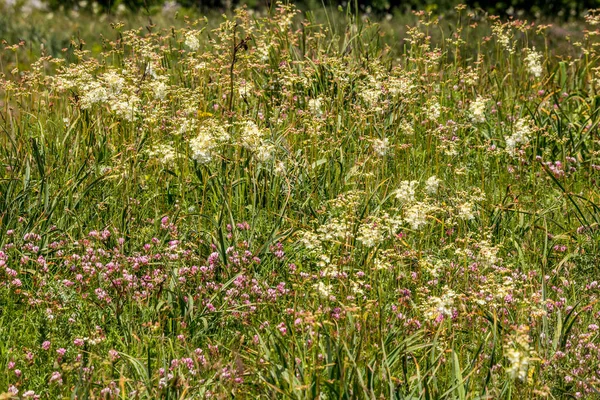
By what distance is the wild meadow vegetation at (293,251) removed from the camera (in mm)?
2934

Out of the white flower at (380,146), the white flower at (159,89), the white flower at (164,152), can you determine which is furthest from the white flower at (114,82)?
the white flower at (380,146)

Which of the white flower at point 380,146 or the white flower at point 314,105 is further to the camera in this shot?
the white flower at point 314,105

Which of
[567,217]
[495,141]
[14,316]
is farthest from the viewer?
[495,141]

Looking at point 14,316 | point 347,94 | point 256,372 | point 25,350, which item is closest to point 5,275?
point 14,316

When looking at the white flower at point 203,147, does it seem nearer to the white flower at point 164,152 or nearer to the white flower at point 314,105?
the white flower at point 164,152

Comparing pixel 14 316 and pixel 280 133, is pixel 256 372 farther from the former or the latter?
pixel 280 133

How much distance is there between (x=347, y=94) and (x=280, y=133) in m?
0.82

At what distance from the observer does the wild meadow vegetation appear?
2934mm

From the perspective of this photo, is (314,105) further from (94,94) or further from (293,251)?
(94,94)

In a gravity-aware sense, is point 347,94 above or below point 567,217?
above

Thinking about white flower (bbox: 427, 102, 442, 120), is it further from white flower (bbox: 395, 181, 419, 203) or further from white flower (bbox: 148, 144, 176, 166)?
white flower (bbox: 148, 144, 176, 166)

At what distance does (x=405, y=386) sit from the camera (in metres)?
2.95

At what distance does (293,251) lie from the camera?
12.9 ft

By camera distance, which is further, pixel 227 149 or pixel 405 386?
pixel 227 149
